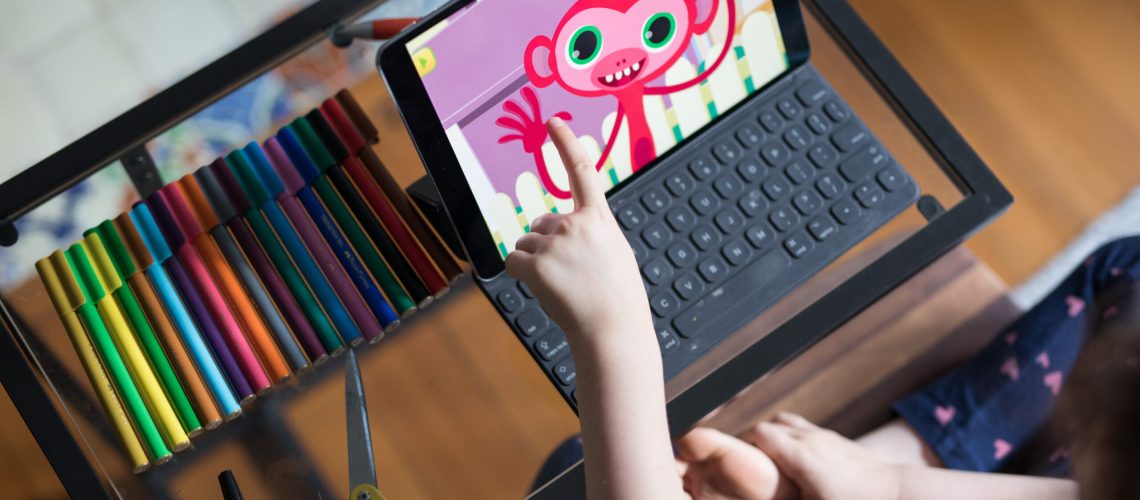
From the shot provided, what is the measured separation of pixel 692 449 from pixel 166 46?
2.52 ft

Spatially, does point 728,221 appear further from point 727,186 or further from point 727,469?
point 727,469

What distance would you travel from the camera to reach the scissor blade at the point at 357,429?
22.9 inches

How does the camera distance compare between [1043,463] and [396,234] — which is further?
[1043,463]

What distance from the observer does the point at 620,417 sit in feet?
1.67

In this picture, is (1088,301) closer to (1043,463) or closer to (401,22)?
(1043,463)

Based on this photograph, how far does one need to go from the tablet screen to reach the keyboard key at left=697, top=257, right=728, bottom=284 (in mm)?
70

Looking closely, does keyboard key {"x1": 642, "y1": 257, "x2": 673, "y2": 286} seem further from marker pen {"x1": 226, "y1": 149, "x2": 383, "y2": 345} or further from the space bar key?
marker pen {"x1": 226, "y1": 149, "x2": 383, "y2": 345}

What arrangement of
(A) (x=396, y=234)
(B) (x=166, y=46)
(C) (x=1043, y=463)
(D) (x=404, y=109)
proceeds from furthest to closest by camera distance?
(B) (x=166, y=46), (C) (x=1043, y=463), (A) (x=396, y=234), (D) (x=404, y=109)

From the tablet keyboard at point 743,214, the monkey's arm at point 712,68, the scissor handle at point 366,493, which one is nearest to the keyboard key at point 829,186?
the tablet keyboard at point 743,214

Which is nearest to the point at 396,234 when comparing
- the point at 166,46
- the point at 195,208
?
the point at 195,208

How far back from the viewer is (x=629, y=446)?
0.51 metres

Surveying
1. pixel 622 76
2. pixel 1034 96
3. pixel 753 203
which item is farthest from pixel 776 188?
pixel 1034 96

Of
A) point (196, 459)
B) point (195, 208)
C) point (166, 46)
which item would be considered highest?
point (166, 46)

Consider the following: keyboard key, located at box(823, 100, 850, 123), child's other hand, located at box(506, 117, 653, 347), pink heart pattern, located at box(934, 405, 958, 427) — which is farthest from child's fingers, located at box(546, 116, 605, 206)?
pink heart pattern, located at box(934, 405, 958, 427)
